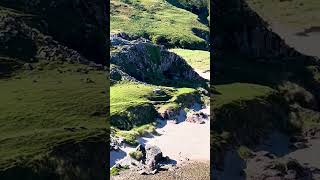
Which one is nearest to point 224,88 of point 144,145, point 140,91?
point 144,145

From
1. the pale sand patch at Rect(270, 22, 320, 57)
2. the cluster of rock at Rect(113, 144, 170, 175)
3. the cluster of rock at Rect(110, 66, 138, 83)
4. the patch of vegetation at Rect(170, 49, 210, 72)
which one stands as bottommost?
the cluster of rock at Rect(113, 144, 170, 175)

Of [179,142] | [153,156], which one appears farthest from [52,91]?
[179,142]

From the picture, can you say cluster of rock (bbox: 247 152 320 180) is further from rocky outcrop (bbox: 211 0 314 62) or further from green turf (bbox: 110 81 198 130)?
green turf (bbox: 110 81 198 130)

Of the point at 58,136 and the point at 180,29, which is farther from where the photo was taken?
the point at 180,29

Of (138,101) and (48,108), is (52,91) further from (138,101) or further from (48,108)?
(138,101)

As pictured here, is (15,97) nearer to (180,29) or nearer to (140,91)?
(140,91)

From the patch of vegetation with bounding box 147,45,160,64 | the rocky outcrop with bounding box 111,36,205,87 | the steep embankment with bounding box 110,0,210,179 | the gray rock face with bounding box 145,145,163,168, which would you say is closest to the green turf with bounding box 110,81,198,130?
the steep embankment with bounding box 110,0,210,179

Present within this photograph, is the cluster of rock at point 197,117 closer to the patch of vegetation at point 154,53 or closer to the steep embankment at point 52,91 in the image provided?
the patch of vegetation at point 154,53
